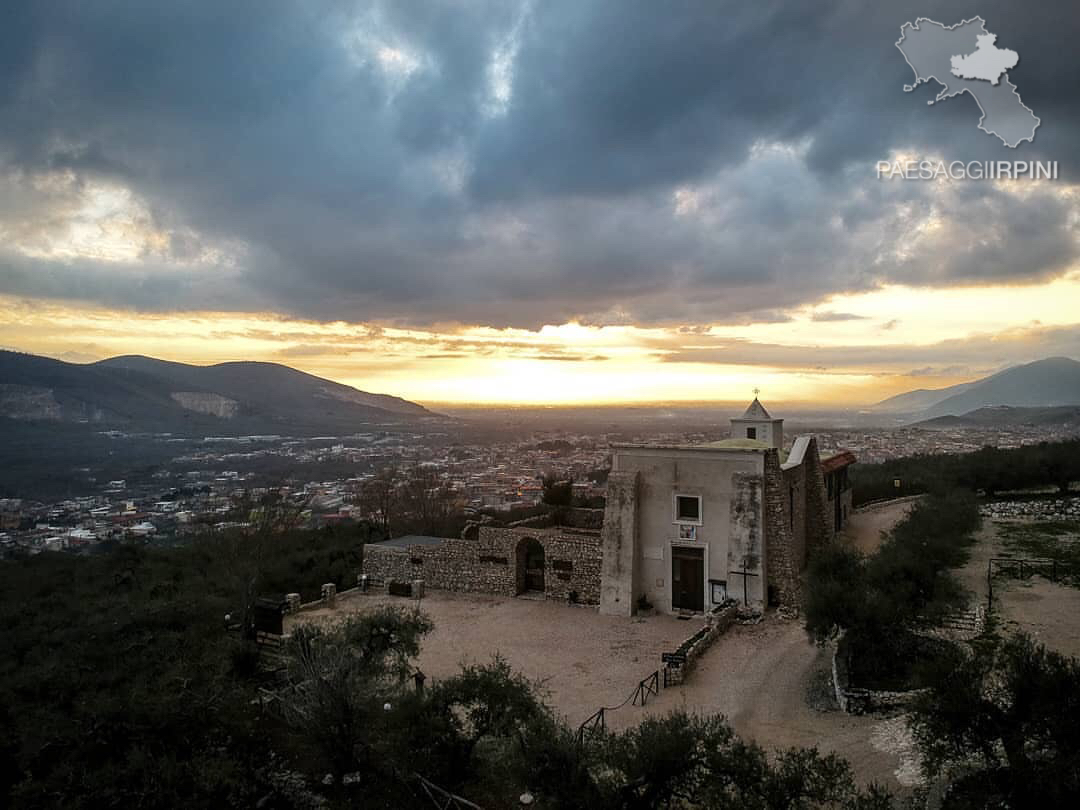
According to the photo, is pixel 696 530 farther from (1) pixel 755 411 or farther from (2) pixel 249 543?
(2) pixel 249 543

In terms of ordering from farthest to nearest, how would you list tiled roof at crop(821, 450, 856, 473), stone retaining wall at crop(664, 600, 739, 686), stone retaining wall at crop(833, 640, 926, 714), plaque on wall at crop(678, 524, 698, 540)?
1. tiled roof at crop(821, 450, 856, 473)
2. plaque on wall at crop(678, 524, 698, 540)
3. stone retaining wall at crop(664, 600, 739, 686)
4. stone retaining wall at crop(833, 640, 926, 714)

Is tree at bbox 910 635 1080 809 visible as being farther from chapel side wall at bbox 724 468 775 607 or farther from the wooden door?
the wooden door

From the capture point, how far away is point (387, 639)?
38.1 ft

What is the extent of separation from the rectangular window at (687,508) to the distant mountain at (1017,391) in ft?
467

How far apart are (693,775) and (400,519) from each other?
88.6 ft

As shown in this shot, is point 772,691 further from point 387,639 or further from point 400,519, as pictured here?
point 400,519

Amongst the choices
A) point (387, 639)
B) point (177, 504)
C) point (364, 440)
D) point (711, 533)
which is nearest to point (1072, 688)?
point (387, 639)

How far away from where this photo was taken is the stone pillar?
61.7 ft

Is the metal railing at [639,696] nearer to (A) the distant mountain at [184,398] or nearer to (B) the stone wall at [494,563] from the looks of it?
(B) the stone wall at [494,563]

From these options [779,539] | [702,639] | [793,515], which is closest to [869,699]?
[702,639]

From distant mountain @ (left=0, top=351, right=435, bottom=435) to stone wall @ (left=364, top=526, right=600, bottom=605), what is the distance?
111 ft

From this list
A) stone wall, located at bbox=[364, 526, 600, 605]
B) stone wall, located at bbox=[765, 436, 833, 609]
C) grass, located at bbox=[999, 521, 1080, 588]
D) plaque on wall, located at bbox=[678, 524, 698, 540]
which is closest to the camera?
stone wall, located at bbox=[765, 436, 833, 609]

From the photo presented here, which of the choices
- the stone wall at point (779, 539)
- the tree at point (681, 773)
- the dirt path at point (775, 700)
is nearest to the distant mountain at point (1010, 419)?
the stone wall at point (779, 539)

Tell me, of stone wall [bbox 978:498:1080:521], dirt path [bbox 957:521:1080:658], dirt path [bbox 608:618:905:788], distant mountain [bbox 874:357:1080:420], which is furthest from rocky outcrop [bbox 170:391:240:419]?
distant mountain [bbox 874:357:1080:420]
